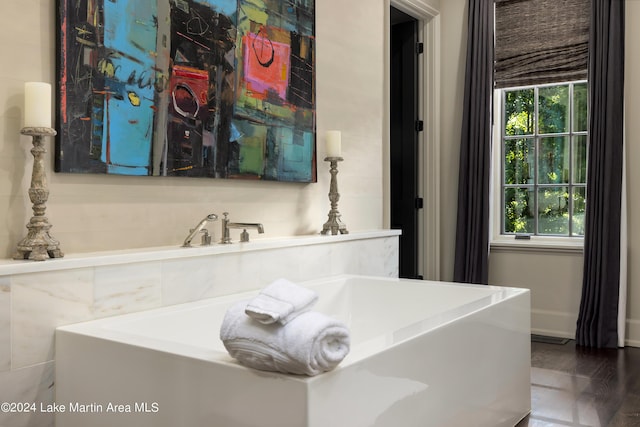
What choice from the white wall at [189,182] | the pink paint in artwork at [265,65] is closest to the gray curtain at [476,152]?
the white wall at [189,182]

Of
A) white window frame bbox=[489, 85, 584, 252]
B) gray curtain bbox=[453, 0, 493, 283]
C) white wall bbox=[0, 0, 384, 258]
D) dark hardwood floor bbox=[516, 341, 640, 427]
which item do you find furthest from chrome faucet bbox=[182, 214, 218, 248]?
white window frame bbox=[489, 85, 584, 252]

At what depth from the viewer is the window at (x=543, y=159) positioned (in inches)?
170

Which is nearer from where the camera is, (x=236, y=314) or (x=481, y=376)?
(x=236, y=314)

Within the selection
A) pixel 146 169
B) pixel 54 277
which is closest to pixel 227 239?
pixel 146 169

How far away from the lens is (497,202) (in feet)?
15.2

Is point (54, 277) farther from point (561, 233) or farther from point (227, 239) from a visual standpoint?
point (561, 233)

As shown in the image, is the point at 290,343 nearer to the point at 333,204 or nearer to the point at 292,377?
the point at 292,377

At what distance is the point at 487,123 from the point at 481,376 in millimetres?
2558

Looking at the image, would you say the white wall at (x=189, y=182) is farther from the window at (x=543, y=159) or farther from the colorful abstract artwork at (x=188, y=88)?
the window at (x=543, y=159)

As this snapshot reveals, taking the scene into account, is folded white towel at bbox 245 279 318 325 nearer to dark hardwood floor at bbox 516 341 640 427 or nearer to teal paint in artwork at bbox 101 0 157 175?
teal paint in artwork at bbox 101 0 157 175

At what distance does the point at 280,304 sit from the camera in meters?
1.57

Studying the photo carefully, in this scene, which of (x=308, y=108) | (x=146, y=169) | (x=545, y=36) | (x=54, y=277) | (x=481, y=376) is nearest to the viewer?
(x=54, y=277)

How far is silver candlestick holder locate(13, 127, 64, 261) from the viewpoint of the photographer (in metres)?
1.97

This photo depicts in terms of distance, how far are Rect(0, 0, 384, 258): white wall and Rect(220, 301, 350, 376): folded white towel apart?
96 cm
